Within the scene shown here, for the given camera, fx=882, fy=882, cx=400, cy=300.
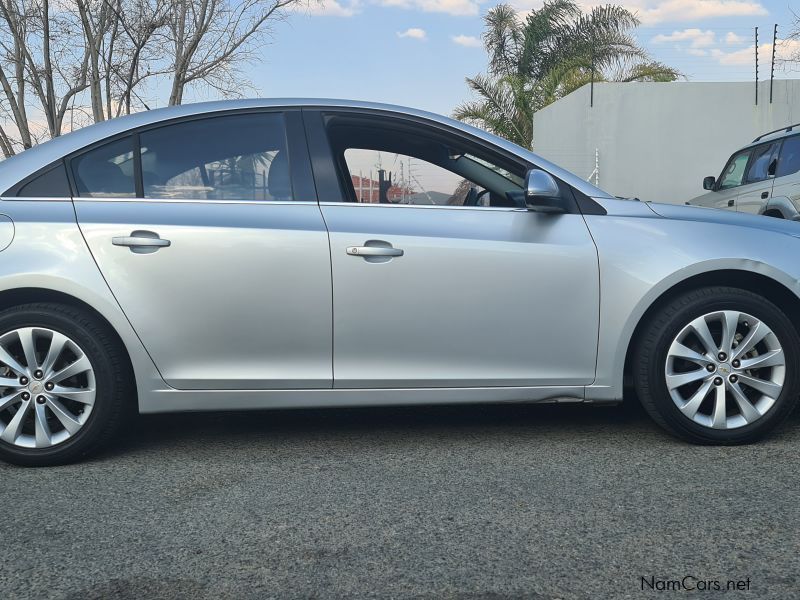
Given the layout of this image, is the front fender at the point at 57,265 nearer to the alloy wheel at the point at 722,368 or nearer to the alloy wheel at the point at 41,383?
the alloy wheel at the point at 41,383

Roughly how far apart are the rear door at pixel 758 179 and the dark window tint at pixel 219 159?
760cm

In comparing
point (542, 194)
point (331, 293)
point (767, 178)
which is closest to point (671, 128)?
point (767, 178)

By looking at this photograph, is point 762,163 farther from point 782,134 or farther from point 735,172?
point 735,172

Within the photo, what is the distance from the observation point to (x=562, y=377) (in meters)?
3.92

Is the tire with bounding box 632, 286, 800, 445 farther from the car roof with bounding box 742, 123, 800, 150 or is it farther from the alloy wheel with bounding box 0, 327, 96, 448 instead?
the car roof with bounding box 742, 123, 800, 150

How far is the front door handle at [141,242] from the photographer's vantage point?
3.75m

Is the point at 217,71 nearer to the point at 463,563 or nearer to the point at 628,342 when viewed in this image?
the point at 628,342

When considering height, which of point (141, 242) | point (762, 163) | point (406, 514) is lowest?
point (406, 514)

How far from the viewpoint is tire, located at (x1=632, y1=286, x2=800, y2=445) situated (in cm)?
387

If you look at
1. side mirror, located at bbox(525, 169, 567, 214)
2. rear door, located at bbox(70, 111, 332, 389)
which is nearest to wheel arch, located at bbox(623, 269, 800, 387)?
side mirror, located at bbox(525, 169, 567, 214)

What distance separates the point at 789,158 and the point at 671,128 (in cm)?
913

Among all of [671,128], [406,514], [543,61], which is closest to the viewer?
[406,514]

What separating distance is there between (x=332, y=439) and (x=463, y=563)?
5.32 feet

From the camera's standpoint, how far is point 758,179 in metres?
10.5
